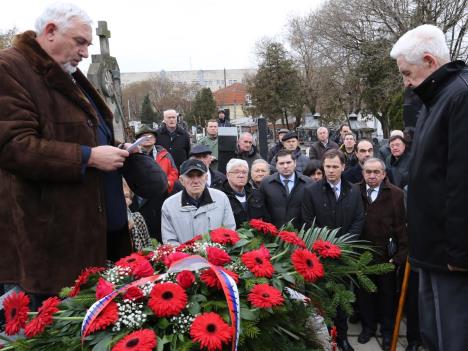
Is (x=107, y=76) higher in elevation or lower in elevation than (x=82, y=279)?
higher

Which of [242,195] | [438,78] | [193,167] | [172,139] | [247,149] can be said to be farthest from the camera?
[172,139]

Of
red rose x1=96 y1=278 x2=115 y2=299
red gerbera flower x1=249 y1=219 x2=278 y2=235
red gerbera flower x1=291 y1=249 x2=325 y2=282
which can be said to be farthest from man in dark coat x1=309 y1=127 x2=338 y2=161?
red rose x1=96 y1=278 x2=115 y2=299

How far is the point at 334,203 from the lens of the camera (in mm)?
4211

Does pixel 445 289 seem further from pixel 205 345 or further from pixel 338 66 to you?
pixel 338 66

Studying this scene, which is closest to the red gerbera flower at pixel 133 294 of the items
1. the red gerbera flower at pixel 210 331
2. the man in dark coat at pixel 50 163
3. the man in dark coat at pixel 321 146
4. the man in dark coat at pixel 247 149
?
the red gerbera flower at pixel 210 331

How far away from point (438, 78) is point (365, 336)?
9.35ft

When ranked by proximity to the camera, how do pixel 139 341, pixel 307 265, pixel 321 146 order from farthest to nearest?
pixel 321 146 < pixel 307 265 < pixel 139 341

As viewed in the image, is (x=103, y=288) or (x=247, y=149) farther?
(x=247, y=149)

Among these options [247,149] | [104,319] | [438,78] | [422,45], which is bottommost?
[104,319]

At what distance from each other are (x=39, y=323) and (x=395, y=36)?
2508cm

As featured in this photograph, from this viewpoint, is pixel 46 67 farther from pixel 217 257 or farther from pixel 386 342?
pixel 386 342

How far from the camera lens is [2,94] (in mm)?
1966

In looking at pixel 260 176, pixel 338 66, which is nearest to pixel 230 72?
pixel 338 66

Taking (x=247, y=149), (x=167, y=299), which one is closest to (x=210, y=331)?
(x=167, y=299)
